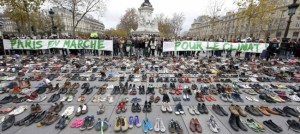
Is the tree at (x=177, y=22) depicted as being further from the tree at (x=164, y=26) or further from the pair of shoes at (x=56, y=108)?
the pair of shoes at (x=56, y=108)

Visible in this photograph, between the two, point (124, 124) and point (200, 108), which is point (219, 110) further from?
point (124, 124)

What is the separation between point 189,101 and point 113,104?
9.13ft

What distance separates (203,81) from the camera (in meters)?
7.38

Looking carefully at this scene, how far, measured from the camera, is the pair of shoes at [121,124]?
3.62 metres

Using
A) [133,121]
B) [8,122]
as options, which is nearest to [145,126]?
[133,121]

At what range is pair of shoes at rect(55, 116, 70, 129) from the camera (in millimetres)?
3668

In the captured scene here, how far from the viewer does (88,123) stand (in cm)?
379

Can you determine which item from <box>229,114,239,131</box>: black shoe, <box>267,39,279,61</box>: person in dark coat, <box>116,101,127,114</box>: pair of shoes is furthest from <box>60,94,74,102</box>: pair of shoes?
<box>267,39,279,61</box>: person in dark coat

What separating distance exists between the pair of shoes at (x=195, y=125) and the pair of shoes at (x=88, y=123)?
2.64 metres

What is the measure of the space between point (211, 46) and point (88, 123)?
1282 cm

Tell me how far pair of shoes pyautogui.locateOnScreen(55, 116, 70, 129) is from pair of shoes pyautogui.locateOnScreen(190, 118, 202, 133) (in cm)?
332

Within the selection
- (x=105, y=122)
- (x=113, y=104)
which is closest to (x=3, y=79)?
(x=113, y=104)

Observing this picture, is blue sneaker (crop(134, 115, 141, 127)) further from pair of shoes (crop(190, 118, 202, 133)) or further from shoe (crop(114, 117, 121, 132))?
pair of shoes (crop(190, 118, 202, 133))

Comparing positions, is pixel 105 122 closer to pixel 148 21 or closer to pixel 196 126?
pixel 196 126
